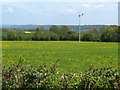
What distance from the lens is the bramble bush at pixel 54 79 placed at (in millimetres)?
3467

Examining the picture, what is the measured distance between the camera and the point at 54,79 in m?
3.56

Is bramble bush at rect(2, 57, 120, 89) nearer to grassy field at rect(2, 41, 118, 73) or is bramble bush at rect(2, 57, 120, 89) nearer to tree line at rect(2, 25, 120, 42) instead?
grassy field at rect(2, 41, 118, 73)

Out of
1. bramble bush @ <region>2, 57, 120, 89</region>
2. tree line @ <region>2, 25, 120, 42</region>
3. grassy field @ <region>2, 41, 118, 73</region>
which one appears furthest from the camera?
tree line @ <region>2, 25, 120, 42</region>

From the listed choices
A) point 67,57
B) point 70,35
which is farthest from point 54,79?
point 70,35

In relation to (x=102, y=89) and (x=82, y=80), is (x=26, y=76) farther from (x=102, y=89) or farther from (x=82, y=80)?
(x=102, y=89)

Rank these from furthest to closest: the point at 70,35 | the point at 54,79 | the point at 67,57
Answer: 1. the point at 70,35
2. the point at 67,57
3. the point at 54,79

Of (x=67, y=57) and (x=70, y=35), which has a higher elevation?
(x=70, y=35)

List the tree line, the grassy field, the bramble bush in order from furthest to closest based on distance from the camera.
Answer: the tree line → the grassy field → the bramble bush

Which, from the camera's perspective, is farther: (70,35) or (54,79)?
(70,35)

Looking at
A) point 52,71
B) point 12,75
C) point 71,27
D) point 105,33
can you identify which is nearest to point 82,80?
point 52,71

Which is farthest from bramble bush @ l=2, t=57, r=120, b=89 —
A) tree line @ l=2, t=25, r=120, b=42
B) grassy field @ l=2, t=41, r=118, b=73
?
tree line @ l=2, t=25, r=120, b=42

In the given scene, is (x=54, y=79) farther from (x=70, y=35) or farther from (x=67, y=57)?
(x=70, y=35)

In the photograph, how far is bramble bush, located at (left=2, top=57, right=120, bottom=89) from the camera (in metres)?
3.47

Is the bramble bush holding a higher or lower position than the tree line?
lower
